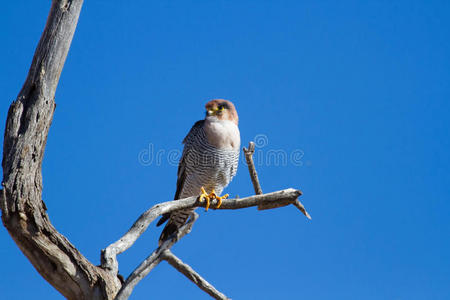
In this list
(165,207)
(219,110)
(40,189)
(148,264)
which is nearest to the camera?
(40,189)

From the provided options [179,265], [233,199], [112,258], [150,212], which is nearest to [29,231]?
[112,258]

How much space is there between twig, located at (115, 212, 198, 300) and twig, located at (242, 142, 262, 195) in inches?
31.6

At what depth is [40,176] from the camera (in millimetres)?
3850

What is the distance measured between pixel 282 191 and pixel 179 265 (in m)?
1.34

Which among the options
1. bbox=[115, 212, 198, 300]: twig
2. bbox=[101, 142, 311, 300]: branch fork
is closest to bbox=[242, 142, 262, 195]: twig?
bbox=[101, 142, 311, 300]: branch fork

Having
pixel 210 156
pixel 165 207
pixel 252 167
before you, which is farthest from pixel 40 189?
pixel 252 167

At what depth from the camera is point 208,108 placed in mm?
5750

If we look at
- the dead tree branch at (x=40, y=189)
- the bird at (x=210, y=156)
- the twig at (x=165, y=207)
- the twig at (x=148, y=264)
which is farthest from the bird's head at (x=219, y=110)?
the dead tree branch at (x=40, y=189)

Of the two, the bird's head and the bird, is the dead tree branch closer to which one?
the bird

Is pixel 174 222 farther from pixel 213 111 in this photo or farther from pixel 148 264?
pixel 213 111

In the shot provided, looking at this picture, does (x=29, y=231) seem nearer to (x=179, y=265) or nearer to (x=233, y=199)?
(x=179, y=265)

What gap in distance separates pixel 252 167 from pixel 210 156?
0.67 metres

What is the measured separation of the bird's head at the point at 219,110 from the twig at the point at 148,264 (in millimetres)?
1469

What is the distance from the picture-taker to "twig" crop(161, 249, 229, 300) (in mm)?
4461
